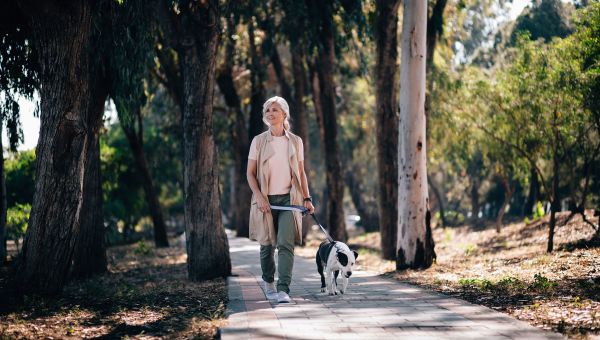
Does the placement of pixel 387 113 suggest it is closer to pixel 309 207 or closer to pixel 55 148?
pixel 309 207

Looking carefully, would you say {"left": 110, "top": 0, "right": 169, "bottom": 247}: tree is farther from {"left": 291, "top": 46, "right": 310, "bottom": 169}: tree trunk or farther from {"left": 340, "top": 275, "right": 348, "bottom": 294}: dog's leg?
{"left": 291, "top": 46, "right": 310, "bottom": 169}: tree trunk

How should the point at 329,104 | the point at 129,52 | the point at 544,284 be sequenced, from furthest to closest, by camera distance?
the point at 329,104, the point at 129,52, the point at 544,284

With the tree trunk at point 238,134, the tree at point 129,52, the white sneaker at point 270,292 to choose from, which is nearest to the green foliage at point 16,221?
the tree at point 129,52

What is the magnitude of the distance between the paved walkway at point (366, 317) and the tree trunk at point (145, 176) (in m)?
11.6

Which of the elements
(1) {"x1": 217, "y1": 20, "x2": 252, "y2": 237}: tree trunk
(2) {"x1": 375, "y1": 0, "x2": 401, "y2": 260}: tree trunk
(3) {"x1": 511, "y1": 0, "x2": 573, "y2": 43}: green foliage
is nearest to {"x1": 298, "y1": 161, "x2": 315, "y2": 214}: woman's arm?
(2) {"x1": 375, "y1": 0, "x2": 401, "y2": 260}: tree trunk

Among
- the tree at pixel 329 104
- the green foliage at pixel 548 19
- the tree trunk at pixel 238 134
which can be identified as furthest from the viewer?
the tree trunk at pixel 238 134

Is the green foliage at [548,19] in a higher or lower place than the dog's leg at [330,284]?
higher

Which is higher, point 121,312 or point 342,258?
point 342,258

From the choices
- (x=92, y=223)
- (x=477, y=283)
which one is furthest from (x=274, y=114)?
(x=92, y=223)

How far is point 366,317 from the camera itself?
683 cm

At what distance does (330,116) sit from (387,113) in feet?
14.0

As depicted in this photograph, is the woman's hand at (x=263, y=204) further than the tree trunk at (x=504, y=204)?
No

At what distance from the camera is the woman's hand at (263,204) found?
7566mm

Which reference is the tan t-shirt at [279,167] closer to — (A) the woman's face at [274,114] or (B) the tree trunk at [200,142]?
(A) the woman's face at [274,114]
